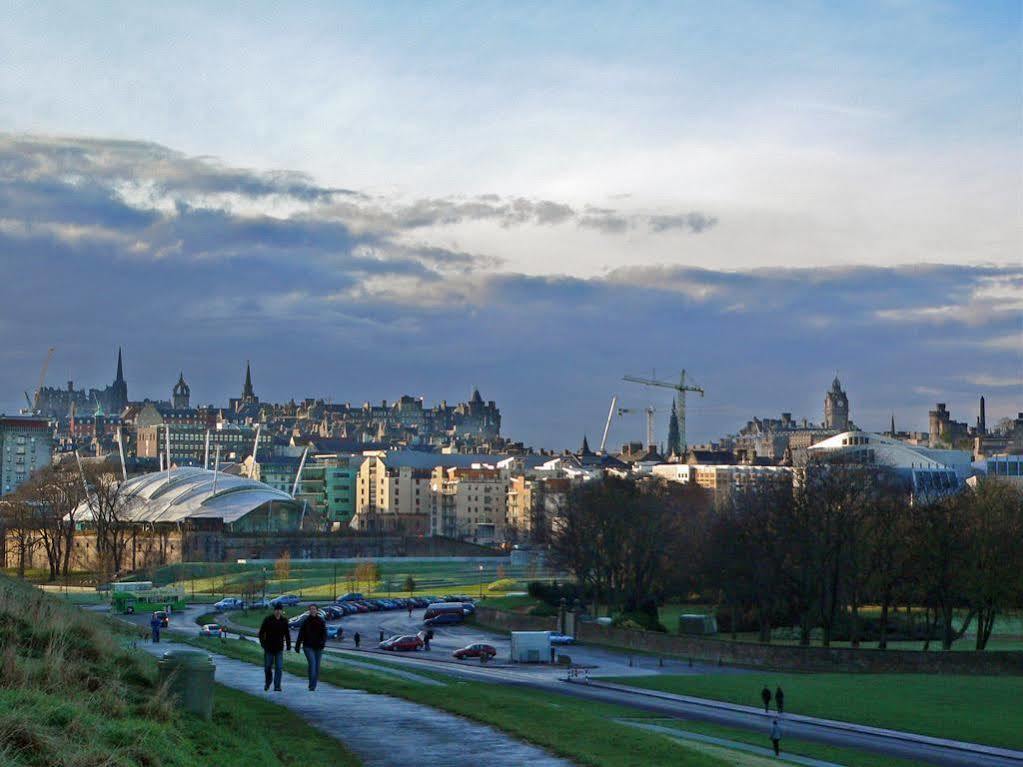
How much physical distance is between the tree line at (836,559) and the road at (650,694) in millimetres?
11331

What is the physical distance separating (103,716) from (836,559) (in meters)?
68.6

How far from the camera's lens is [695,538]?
12000cm

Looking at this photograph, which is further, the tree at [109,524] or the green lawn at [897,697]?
the tree at [109,524]

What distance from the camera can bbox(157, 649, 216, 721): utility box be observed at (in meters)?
23.1

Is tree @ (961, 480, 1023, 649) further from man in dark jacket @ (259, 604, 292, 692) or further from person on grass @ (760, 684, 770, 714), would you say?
man in dark jacket @ (259, 604, 292, 692)

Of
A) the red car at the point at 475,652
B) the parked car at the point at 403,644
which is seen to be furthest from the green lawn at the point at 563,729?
the parked car at the point at 403,644

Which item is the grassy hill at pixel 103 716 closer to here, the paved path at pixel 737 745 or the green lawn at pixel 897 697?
the paved path at pixel 737 745

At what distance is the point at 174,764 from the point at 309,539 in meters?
172

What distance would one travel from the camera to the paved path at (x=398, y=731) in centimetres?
2286

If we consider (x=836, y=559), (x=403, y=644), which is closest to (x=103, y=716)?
(x=403, y=644)

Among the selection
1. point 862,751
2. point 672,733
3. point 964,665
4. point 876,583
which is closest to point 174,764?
point 672,733

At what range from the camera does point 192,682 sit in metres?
23.2

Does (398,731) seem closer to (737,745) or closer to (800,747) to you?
(737,745)

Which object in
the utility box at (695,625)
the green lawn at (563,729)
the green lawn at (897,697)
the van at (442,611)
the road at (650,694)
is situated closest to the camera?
the green lawn at (563,729)
